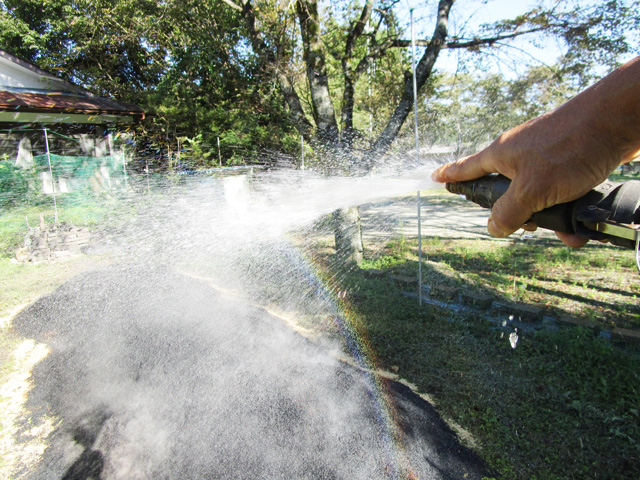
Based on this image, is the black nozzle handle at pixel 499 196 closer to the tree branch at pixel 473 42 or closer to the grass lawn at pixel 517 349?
the grass lawn at pixel 517 349

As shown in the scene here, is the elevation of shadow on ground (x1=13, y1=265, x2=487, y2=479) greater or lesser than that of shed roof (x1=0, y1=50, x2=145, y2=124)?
lesser

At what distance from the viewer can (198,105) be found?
12258 millimetres

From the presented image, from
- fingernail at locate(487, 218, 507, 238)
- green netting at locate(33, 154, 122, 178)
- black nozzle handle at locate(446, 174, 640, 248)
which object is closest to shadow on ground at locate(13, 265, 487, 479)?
fingernail at locate(487, 218, 507, 238)

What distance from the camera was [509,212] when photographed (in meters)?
1.39

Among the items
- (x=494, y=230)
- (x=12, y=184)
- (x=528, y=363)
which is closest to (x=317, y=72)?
(x=528, y=363)

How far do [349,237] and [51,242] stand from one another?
636 centimetres

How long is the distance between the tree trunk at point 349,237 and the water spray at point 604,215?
4.53 m

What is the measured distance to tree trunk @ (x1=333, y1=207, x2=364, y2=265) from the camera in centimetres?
594

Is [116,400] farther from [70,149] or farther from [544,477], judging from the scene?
[70,149]

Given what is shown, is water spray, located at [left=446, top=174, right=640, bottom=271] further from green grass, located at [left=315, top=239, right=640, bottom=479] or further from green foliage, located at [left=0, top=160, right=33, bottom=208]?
green foliage, located at [left=0, top=160, right=33, bottom=208]

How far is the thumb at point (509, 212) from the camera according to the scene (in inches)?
52.4

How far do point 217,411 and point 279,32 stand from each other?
570cm

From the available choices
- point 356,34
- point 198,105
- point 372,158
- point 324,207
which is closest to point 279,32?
point 356,34

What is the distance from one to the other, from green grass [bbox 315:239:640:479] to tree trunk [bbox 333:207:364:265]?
1.74ft
